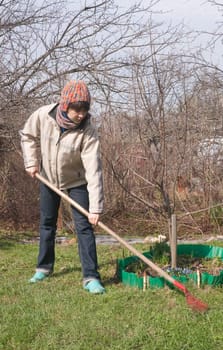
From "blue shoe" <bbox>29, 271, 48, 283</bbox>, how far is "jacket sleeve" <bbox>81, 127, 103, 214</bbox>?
82 centimetres

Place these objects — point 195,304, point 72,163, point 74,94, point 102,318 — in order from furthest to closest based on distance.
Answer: point 72,163
point 74,94
point 195,304
point 102,318

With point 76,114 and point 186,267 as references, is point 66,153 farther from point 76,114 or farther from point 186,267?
point 186,267

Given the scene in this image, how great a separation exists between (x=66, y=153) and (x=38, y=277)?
→ 42.3 inches

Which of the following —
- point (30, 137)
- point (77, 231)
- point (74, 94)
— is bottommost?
point (77, 231)

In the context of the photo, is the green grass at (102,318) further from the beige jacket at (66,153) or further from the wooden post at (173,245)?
the beige jacket at (66,153)

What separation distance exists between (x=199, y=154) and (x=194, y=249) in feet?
11.5

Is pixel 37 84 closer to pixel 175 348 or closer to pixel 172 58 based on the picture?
pixel 172 58

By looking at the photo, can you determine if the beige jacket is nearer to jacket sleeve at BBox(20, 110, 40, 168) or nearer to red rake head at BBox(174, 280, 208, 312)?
jacket sleeve at BBox(20, 110, 40, 168)

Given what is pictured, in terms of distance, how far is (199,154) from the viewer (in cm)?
820

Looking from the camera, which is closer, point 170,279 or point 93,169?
point 170,279

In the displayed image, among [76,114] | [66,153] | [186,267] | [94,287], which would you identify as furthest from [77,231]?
[186,267]

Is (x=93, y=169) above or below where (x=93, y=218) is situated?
above

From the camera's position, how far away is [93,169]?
157 inches

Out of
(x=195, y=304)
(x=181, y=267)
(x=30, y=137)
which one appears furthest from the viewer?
(x=181, y=267)
